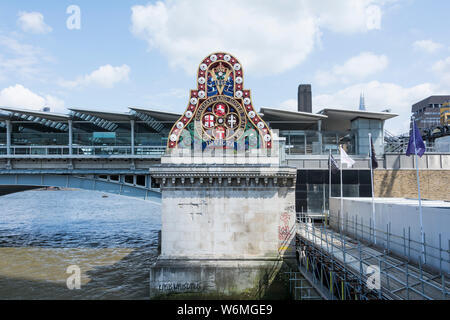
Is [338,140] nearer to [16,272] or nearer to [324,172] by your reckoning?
[324,172]

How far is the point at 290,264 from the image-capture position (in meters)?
22.9

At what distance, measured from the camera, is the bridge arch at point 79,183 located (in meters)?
41.0

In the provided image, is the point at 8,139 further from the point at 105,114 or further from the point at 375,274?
the point at 375,274

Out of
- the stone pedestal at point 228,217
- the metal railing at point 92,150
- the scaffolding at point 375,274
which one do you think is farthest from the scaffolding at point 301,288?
the metal railing at point 92,150

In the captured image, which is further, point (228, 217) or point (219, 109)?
point (219, 109)

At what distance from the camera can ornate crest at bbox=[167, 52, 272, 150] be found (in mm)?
24562

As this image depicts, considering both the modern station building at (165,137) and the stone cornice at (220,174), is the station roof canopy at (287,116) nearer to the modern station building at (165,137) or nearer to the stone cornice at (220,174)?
the modern station building at (165,137)

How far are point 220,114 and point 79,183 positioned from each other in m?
25.6

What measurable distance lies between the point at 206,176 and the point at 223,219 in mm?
3403

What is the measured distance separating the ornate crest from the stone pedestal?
2.59 meters

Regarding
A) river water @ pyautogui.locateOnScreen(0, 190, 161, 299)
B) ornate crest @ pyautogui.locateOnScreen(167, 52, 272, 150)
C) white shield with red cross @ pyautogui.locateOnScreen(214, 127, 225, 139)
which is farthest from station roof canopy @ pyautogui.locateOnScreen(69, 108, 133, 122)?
white shield with red cross @ pyautogui.locateOnScreen(214, 127, 225, 139)

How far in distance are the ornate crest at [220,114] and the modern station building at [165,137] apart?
45.4 feet

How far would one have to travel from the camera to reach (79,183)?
4138 centimetres

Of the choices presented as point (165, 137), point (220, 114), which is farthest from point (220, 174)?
point (165, 137)
